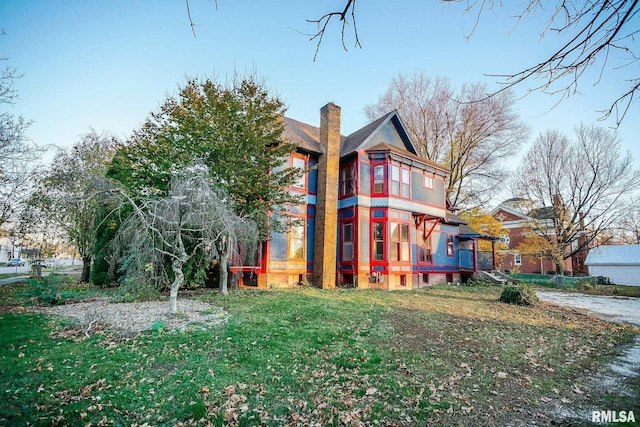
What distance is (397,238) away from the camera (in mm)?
18156

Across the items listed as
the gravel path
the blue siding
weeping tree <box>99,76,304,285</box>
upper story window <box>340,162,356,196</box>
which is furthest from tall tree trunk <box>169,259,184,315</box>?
the blue siding

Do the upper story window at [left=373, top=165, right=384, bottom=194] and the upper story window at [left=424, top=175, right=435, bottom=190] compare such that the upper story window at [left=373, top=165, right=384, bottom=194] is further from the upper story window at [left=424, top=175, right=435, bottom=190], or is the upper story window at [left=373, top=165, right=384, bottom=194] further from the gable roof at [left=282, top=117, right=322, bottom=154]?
the upper story window at [left=424, top=175, right=435, bottom=190]

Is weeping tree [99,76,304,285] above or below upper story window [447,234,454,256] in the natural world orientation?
above

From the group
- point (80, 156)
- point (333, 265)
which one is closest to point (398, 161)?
point (333, 265)

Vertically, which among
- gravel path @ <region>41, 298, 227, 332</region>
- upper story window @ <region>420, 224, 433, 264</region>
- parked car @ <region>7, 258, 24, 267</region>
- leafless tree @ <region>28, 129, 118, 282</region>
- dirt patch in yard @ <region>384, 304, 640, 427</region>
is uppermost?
leafless tree @ <region>28, 129, 118, 282</region>

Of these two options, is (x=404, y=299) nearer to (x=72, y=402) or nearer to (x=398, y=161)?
(x=398, y=161)

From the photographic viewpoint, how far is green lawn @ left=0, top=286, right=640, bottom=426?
4195mm

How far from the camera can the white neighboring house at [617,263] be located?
96.3ft

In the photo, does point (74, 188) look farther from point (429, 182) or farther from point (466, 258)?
point (466, 258)

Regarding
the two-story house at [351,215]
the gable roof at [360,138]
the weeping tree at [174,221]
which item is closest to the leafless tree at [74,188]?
the weeping tree at [174,221]

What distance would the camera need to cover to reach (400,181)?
61.8ft

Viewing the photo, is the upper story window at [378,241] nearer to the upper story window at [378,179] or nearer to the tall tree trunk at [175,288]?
the upper story window at [378,179]

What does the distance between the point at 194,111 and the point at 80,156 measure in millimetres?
12521

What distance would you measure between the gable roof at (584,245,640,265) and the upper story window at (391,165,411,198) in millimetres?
25730
